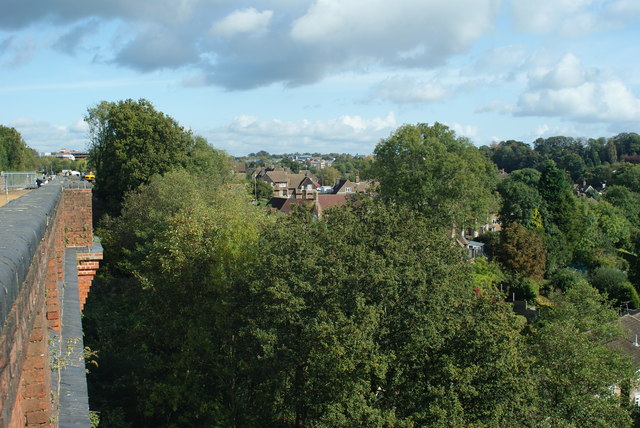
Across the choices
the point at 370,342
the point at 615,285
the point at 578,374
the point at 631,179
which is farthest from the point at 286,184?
the point at 370,342

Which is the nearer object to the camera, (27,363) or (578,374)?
(27,363)

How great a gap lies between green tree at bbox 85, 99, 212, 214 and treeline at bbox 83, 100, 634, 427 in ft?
22.3

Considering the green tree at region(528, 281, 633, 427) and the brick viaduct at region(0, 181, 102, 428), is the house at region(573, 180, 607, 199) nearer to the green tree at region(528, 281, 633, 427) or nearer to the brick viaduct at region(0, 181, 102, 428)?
the green tree at region(528, 281, 633, 427)

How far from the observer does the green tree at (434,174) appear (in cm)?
3369

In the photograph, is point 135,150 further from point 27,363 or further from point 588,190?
point 588,190

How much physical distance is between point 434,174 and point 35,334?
31044 millimetres

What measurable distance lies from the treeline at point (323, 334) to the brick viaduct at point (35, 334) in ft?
20.6

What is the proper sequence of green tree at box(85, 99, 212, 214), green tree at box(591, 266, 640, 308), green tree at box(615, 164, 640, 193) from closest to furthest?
green tree at box(85, 99, 212, 214) < green tree at box(591, 266, 640, 308) < green tree at box(615, 164, 640, 193)

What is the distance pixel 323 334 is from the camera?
1316 cm

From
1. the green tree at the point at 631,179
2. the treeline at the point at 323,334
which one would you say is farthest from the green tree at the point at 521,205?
the green tree at the point at 631,179

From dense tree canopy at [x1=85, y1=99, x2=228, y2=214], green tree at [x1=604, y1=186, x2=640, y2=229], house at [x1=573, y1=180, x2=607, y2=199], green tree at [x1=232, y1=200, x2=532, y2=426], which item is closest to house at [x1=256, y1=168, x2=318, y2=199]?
house at [x1=573, y1=180, x2=607, y2=199]

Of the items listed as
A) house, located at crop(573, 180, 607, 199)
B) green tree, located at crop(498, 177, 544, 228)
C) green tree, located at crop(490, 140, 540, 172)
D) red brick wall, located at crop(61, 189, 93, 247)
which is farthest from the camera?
green tree, located at crop(490, 140, 540, 172)

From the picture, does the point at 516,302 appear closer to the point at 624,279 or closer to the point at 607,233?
the point at 624,279

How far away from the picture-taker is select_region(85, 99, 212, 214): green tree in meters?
32.0
